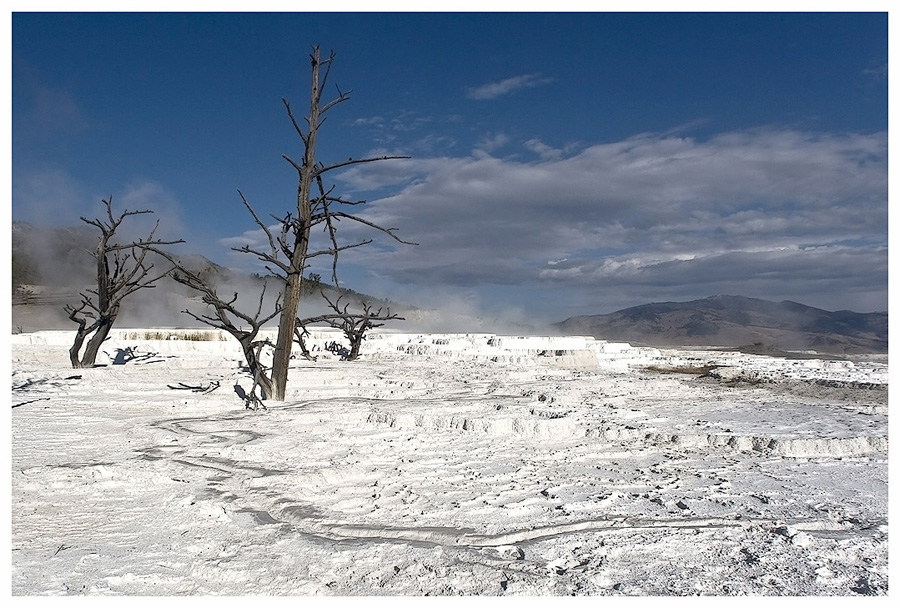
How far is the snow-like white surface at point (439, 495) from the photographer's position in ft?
9.89

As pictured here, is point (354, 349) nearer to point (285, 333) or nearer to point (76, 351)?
point (76, 351)

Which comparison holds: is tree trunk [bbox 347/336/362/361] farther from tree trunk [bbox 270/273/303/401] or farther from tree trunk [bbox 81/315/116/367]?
tree trunk [bbox 270/273/303/401]

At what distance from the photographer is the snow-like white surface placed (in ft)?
9.89

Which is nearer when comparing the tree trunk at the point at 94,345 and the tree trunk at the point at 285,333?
the tree trunk at the point at 285,333

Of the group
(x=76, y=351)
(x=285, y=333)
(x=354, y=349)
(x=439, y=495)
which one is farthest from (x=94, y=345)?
(x=439, y=495)

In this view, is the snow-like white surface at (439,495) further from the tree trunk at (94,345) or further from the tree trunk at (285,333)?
the tree trunk at (94,345)

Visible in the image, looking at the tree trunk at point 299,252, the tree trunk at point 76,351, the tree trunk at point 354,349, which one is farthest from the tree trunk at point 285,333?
the tree trunk at point 354,349

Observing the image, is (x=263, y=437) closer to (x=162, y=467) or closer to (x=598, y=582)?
(x=162, y=467)

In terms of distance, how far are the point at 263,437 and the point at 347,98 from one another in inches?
207

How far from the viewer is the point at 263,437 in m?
6.22

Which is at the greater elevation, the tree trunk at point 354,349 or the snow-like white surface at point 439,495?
the tree trunk at point 354,349

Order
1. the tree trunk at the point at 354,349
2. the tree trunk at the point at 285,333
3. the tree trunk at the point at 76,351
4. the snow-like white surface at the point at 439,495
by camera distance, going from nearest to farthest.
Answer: the snow-like white surface at the point at 439,495 → the tree trunk at the point at 285,333 → the tree trunk at the point at 76,351 → the tree trunk at the point at 354,349

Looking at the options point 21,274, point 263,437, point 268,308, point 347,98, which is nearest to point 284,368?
point 263,437

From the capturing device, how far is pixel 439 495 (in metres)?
4.36
